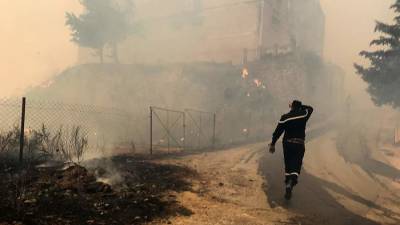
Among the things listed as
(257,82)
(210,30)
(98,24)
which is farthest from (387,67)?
(98,24)

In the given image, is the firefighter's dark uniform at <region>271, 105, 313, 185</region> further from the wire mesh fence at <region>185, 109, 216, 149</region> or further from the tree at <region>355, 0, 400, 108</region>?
the tree at <region>355, 0, 400, 108</region>

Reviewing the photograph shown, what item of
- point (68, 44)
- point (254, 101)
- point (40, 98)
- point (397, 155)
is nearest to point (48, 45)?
point (68, 44)

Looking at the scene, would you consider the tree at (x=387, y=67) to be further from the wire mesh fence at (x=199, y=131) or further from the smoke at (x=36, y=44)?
the smoke at (x=36, y=44)

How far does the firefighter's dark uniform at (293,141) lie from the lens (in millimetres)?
7723

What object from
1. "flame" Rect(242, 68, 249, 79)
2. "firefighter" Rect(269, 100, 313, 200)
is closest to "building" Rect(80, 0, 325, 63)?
"flame" Rect(242, 68, 249, 79)

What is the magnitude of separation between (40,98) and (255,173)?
2967cm

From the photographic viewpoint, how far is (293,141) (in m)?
7.80

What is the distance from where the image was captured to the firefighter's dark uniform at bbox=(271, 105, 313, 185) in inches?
304

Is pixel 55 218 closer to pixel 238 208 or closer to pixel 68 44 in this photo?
pixel 238 208

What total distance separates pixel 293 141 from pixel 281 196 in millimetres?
1232

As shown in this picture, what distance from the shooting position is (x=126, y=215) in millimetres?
5785

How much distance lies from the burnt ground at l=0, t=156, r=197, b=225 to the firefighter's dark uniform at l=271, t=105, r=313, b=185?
232 centimetres

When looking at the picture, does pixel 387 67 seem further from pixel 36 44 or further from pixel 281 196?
pixel 36 44

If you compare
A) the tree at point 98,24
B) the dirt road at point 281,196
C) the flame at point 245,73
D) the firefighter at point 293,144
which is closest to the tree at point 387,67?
the dirt road at point 281,196
